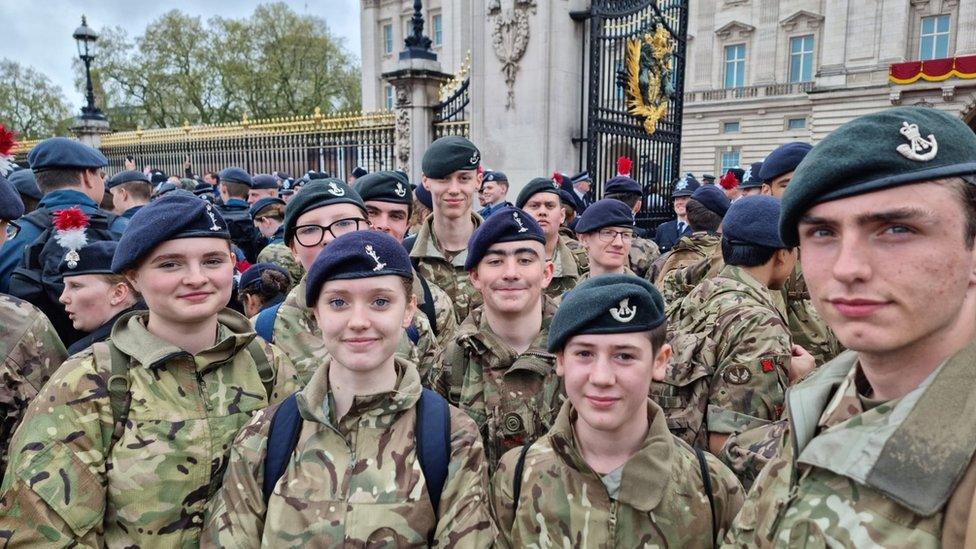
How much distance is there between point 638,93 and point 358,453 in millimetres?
9151

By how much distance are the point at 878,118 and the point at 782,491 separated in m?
0.92

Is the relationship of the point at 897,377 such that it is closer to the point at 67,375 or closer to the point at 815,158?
the point at 815,158

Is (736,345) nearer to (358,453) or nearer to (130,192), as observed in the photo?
(358,453)

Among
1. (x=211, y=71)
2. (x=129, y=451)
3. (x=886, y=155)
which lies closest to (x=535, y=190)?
(x=129, y=451)

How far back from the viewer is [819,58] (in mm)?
35562

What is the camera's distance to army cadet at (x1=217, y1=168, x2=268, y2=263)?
7.17 metres

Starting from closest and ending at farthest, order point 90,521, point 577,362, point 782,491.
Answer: point 782,491 < point 90,521 < point 577,362

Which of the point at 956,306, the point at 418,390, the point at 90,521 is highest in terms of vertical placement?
the point at 956,306

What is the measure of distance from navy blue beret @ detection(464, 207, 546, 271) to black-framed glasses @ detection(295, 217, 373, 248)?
2.27 ft

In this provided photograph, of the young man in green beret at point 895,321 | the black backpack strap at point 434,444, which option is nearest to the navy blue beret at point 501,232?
the black backpack strap at point 434,444

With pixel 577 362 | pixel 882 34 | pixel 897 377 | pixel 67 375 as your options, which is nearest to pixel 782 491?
pixel 897 377

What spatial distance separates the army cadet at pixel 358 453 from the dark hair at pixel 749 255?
1.75 m

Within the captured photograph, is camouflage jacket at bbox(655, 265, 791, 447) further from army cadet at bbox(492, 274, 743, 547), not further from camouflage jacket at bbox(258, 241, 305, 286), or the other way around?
camouflage jacket at bbox(258, 241, 305, 286)

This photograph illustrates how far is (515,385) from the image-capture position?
291cm
